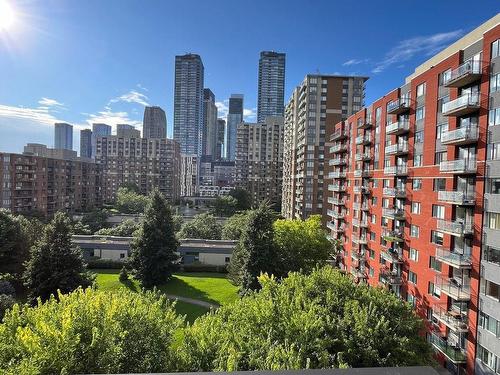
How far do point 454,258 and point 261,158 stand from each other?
342 feet

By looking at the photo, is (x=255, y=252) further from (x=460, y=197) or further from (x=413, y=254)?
(x=460, y=197)

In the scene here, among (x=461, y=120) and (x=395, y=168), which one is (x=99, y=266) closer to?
(x=395, y=168)

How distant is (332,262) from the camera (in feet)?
174

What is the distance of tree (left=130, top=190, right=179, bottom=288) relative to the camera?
41125mm

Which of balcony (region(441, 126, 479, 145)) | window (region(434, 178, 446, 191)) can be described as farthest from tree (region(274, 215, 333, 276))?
balcony (region(441, 126, 479, 145))

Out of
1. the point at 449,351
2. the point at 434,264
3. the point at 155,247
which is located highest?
the point at 434,264

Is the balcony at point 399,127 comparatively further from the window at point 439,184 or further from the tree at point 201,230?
the tree at point 201,230

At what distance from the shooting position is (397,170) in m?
34.0

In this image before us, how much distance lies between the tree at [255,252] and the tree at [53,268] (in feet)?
49.7

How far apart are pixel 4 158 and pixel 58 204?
76.4 ft

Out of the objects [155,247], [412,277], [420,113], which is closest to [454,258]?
[412,277]

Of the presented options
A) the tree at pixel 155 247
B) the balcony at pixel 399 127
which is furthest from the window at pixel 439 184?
the tree at pixel 155 247

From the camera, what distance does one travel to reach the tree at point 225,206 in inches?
3868

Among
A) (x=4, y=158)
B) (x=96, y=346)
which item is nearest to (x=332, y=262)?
(x=96, y=346)
